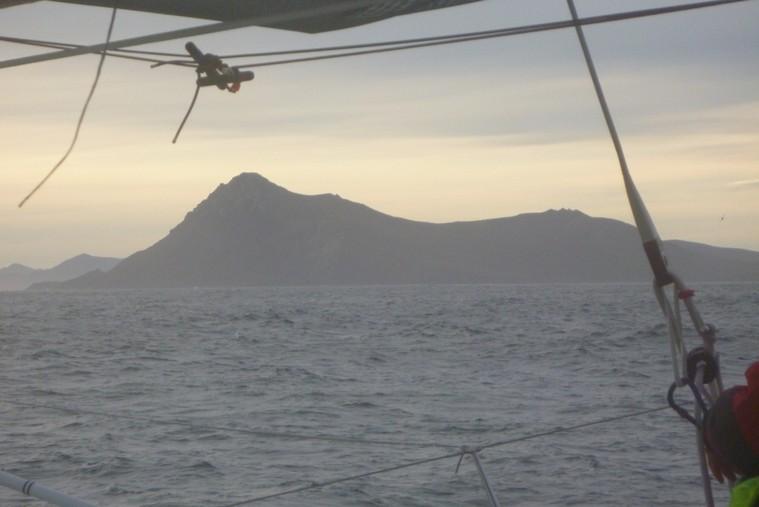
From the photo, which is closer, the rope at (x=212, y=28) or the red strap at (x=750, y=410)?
the red strap at (x=750, y=410)

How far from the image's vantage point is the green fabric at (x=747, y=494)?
5.46ft

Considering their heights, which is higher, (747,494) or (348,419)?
(747,494)

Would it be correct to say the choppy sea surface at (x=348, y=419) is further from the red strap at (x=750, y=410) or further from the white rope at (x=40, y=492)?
the red strap at (x=750, y=410)

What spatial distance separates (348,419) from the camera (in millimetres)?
→ 15719

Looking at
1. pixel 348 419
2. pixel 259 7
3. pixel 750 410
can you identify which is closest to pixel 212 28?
pixel 259 7

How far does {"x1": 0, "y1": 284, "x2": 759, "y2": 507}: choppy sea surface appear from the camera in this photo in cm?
1038

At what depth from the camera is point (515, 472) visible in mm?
11047

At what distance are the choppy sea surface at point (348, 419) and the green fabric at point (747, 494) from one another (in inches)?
139

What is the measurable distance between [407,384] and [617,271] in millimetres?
150814

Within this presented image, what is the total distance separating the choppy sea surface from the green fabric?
3.53 meters

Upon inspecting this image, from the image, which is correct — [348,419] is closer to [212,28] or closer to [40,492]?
[40,492]

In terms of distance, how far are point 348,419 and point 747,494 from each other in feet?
46.6

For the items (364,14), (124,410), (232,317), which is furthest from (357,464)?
(232,317)

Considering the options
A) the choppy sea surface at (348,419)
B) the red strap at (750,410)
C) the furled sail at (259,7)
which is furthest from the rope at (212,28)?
the choppy sea surface at (348,419)
